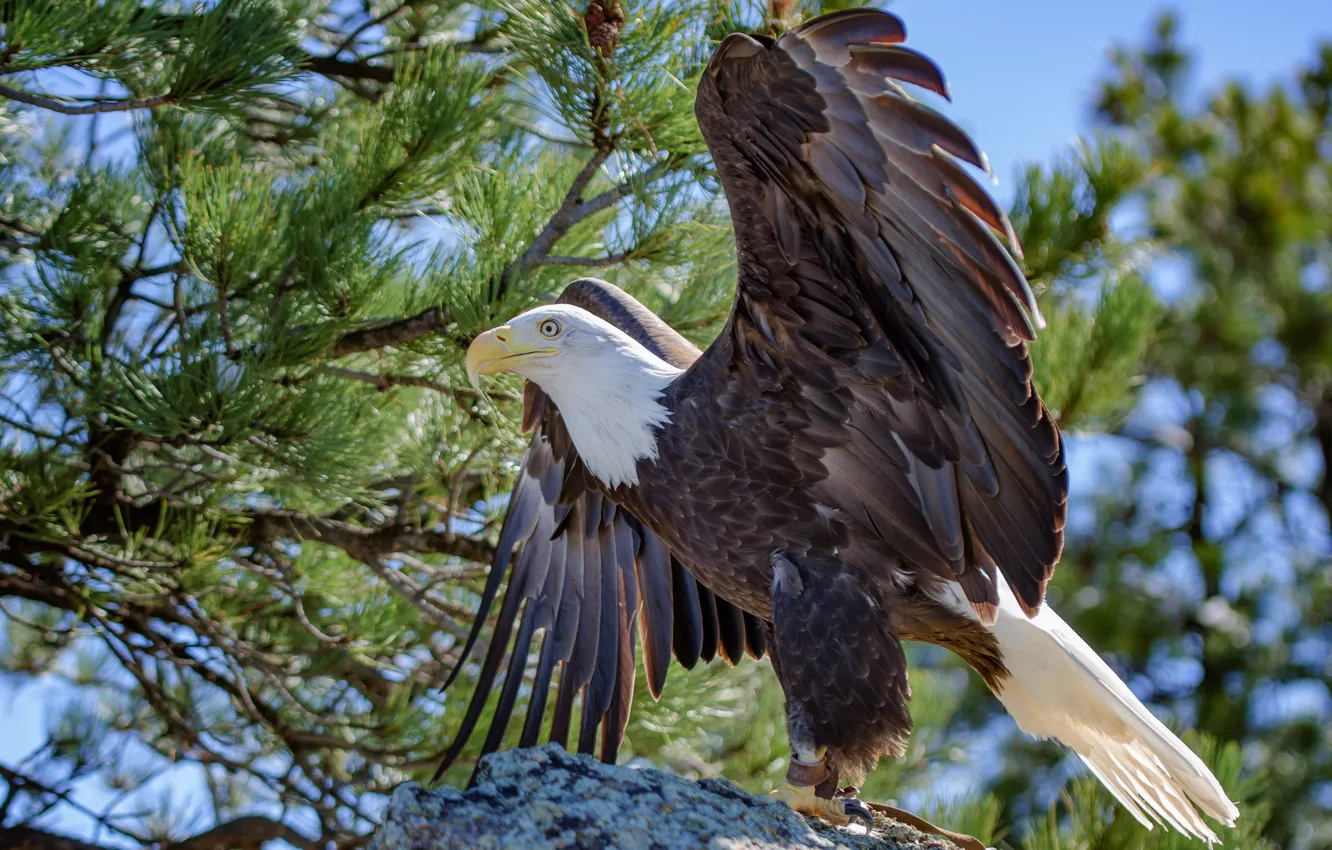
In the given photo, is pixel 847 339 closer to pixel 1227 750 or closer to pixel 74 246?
pixel 1227 750

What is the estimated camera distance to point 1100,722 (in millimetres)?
2191

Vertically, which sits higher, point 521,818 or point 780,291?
point 780,291

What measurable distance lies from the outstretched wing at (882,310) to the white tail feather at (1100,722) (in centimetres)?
17

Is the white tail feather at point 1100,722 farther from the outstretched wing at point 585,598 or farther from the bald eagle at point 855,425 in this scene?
the outstretched wing at point 585,598

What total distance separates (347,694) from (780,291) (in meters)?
1.66

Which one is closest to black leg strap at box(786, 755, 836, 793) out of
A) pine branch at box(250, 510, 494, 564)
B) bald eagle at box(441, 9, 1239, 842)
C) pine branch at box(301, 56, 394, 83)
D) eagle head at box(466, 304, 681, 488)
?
bald eagle at box(441, 9, 1239, 842)

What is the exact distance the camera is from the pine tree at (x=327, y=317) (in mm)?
2273

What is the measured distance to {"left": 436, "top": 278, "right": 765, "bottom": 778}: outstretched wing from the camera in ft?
8.16

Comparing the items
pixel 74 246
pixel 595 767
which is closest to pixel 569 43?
pixel 74 246

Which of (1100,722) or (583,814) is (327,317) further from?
(1100,722)

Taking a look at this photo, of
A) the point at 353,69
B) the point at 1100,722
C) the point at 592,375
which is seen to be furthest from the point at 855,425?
the point at 353,69

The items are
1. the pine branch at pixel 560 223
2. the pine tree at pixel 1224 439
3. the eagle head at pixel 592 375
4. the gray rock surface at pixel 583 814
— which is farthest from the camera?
the pine tree at pixel 1224 439

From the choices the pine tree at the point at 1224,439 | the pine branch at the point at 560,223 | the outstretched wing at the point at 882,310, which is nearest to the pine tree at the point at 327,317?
the pine branch at the point at 560,223

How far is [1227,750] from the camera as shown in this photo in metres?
2.53
